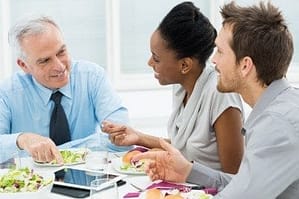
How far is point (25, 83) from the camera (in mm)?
2418

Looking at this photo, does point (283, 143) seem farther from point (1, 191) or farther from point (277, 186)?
point (1, 191)

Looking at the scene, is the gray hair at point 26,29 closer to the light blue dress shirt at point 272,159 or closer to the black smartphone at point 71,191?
the black smartphone at point 71,191

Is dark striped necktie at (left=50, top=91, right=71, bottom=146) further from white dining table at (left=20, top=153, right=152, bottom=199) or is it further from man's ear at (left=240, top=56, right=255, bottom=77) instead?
man's ear at (left=240, top=56, right=255, bottom=77)

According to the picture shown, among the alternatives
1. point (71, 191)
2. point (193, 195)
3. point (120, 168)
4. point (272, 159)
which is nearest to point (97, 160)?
point (120, 168)

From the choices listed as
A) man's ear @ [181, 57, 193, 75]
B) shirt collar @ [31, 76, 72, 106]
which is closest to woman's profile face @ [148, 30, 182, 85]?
man's ear @ [181, 57, 193, 75]

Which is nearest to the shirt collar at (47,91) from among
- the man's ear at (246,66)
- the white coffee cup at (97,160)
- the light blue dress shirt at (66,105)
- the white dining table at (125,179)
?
the light blue dress shirt at (66,105)

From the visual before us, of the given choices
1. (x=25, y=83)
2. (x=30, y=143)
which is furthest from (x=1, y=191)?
(x=25, y=83)

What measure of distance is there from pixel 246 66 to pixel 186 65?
1.74 ft

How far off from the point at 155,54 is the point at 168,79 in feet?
0.38

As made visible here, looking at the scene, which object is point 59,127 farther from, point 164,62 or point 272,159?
point 272,159

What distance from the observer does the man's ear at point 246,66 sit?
154cm

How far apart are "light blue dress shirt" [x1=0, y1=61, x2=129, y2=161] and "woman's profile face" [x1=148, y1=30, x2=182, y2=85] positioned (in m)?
0.38

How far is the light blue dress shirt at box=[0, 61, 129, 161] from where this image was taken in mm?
2373

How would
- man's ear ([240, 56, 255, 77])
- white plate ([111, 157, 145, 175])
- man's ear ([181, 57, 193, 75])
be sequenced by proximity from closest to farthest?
man's ear ([240, 56, 255, 77]), white plate ([111, 157, 145, 175]), man's ear ([181, 57, 193, 75])
